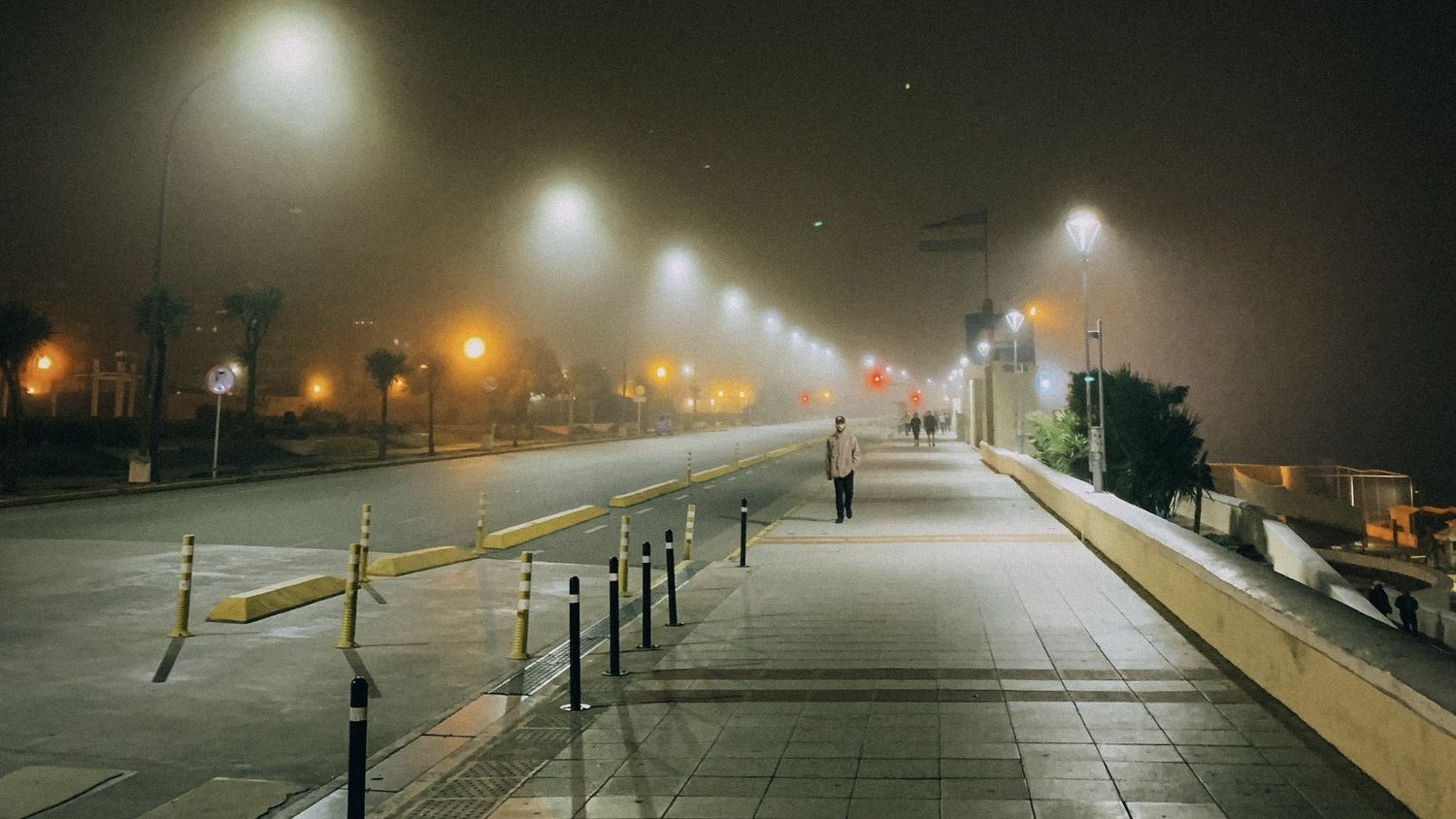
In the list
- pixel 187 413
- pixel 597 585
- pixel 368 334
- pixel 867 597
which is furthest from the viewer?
pixel 368 334

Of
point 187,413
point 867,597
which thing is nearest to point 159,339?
point 867,597

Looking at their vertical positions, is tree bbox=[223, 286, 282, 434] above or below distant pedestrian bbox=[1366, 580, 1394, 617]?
above

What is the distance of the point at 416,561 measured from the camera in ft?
43.0

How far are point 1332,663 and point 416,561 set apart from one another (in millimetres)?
10924

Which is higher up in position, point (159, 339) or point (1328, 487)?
point (159, 339)

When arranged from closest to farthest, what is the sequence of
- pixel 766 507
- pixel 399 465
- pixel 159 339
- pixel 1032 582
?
1. pixel 1032 582
2. pixel 766 507
3. pixel 159 339
4. pixel 399 465

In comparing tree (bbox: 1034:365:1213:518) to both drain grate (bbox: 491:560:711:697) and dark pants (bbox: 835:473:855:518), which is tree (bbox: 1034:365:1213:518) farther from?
drain grate (bbox: 491:560:711:697)

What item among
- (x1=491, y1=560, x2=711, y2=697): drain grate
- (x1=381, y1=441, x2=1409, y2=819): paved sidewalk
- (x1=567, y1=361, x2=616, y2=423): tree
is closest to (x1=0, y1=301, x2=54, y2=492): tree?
(x1=491, y1=560, x2=711, y2=697): drain grate

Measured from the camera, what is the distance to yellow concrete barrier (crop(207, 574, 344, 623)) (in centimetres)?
967

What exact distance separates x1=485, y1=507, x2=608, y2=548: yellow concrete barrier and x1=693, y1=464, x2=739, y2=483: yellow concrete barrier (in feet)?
31.7

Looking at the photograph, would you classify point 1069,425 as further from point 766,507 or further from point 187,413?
point 187,413

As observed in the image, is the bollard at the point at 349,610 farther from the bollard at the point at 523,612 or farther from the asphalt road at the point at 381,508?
the asphalt road at the point at 381,508

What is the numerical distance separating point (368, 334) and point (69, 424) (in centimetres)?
5151

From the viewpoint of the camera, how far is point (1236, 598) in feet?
23.9
